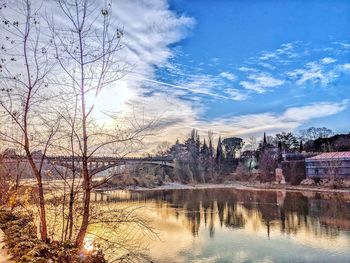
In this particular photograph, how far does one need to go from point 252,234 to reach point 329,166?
28.2 meters

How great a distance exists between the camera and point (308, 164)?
43.3 metres

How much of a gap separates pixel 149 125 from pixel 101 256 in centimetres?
414

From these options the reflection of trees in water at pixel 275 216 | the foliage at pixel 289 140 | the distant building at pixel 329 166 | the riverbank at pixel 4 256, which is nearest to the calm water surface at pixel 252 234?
the reflection of trees in water at pixel 275 216

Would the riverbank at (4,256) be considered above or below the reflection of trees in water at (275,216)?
above

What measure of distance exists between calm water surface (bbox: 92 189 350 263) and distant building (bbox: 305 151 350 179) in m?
16.7

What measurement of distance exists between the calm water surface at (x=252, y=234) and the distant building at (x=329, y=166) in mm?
16690

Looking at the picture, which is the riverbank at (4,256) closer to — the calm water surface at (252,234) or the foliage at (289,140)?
the calm water surface at (252,234)

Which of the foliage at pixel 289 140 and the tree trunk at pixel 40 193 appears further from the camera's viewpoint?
the foliage at pixel 289 140

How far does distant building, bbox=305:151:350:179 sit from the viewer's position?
38375 mm

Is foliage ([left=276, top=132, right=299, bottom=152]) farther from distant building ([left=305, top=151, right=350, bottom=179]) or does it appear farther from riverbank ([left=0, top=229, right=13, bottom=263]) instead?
riverbank ([left=0, top=229, right=13, bottom=263])

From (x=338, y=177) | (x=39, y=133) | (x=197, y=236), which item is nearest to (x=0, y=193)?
(x=39, y=133)

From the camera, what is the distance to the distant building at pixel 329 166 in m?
38.4

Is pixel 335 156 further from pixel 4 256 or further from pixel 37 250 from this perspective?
pixel 37 250

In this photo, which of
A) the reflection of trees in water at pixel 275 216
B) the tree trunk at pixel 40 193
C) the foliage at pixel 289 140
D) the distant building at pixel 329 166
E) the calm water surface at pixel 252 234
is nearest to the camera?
the tree trunk at pixel 40 193
